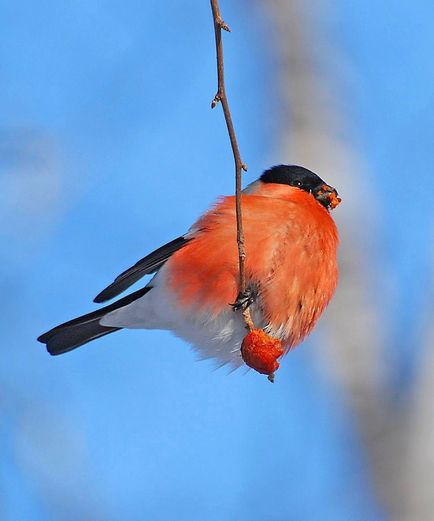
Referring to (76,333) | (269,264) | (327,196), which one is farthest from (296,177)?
(76,333)

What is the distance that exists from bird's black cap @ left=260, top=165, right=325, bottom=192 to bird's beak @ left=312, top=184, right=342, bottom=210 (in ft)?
0.11

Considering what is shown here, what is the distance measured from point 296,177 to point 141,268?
0.60 meters

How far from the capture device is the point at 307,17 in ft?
11.4

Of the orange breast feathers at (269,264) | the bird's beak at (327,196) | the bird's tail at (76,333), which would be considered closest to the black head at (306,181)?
the bird's beak at (327,196)

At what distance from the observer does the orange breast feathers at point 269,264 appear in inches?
110

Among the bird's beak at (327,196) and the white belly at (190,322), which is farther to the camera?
the bird's beak at (327,196)

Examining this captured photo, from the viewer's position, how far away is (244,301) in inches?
109

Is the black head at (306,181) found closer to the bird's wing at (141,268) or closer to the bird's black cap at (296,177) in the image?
the bird's black cap at (296,177)

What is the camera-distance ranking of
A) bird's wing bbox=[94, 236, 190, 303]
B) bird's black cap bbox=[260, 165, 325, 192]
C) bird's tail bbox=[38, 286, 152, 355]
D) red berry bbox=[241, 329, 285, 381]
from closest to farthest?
1. red berry bbox=[241, 329, 285, 381]
2. bird's wing bbox=[94, 236, 190, 303]
3. bird's black cap bbox=[260, 165, 325, 192]
4. bird's tail bbox=[38, 286, 152, 355]

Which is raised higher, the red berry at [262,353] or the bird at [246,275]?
the bird at [246,275]

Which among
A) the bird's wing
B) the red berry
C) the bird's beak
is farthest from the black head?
the red berry

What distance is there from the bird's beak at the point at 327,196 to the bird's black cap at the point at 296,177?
0.03 meters

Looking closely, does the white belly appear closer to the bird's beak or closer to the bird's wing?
the bird's wing

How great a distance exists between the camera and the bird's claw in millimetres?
2750
